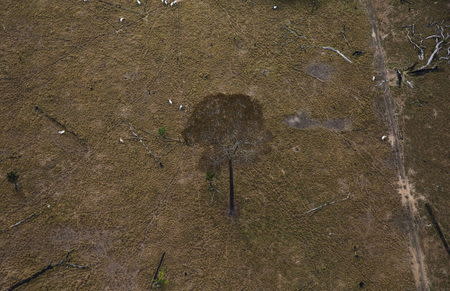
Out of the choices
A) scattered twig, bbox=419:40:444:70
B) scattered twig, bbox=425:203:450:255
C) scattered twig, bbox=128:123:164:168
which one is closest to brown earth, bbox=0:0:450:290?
scattered twig, bbox=128:123:164:168

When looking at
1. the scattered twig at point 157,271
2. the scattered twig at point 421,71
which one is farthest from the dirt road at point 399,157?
the scattered twig at point 157,271

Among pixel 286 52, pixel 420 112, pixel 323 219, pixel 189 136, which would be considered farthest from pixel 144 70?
pixel 420 112

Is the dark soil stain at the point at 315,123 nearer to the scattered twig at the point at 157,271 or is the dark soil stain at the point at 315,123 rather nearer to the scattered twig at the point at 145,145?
the scattered twig at the point at 145,145

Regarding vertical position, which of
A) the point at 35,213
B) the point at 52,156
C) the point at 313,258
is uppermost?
the point at 52,156

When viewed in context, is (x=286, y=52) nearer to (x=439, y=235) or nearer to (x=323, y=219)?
(x=323, y=219)

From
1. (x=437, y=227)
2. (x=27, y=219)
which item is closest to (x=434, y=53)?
(x=437, y=227)

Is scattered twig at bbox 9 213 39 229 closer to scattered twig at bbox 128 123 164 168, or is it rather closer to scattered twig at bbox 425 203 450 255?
scattered twig at bbox 128 123 164 168

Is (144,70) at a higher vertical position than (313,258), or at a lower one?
higher
